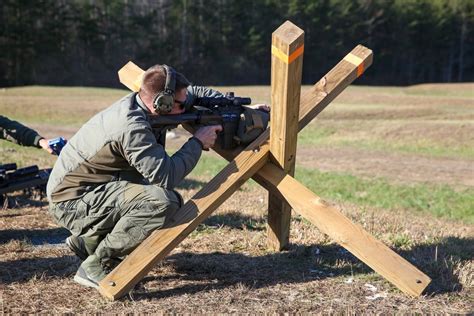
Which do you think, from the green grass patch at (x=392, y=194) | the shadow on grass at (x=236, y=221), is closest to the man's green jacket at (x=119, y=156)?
the shadow on grass at (x=236, y=221)

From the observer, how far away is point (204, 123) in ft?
15.3

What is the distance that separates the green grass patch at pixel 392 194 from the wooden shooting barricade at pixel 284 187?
7.37 meters

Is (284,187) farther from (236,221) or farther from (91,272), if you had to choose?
(236,221)

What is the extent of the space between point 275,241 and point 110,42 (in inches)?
2540

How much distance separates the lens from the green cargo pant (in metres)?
4.18

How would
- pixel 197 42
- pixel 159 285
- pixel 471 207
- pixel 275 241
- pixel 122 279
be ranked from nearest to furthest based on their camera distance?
pixel 122 279
pixel 159 285
pixel 275 241
pixel 471 207
pixel 197 42

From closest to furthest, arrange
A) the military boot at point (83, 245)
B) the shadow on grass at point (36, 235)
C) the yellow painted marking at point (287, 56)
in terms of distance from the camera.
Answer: the yellow painted marking at point (287, 56) < the military boot at point (83, 245) < the shadow on grass at point (36, 235)

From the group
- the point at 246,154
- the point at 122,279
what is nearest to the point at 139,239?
the point at 122,279

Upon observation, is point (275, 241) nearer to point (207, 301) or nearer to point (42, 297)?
point (207, 301)

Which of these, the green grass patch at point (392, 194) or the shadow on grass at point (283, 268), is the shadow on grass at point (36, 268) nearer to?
the shadow on grass at point (283, 268)

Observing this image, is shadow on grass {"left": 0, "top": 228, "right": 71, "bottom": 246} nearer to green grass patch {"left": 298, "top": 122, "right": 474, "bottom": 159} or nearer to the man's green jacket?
the man's green jacket

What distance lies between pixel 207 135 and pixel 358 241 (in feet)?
4.65

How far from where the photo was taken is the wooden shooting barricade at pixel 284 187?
4.14 m

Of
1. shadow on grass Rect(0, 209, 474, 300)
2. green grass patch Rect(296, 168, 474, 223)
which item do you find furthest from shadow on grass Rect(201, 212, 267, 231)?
green grass patch Rect(296, 168, 474, 223)
